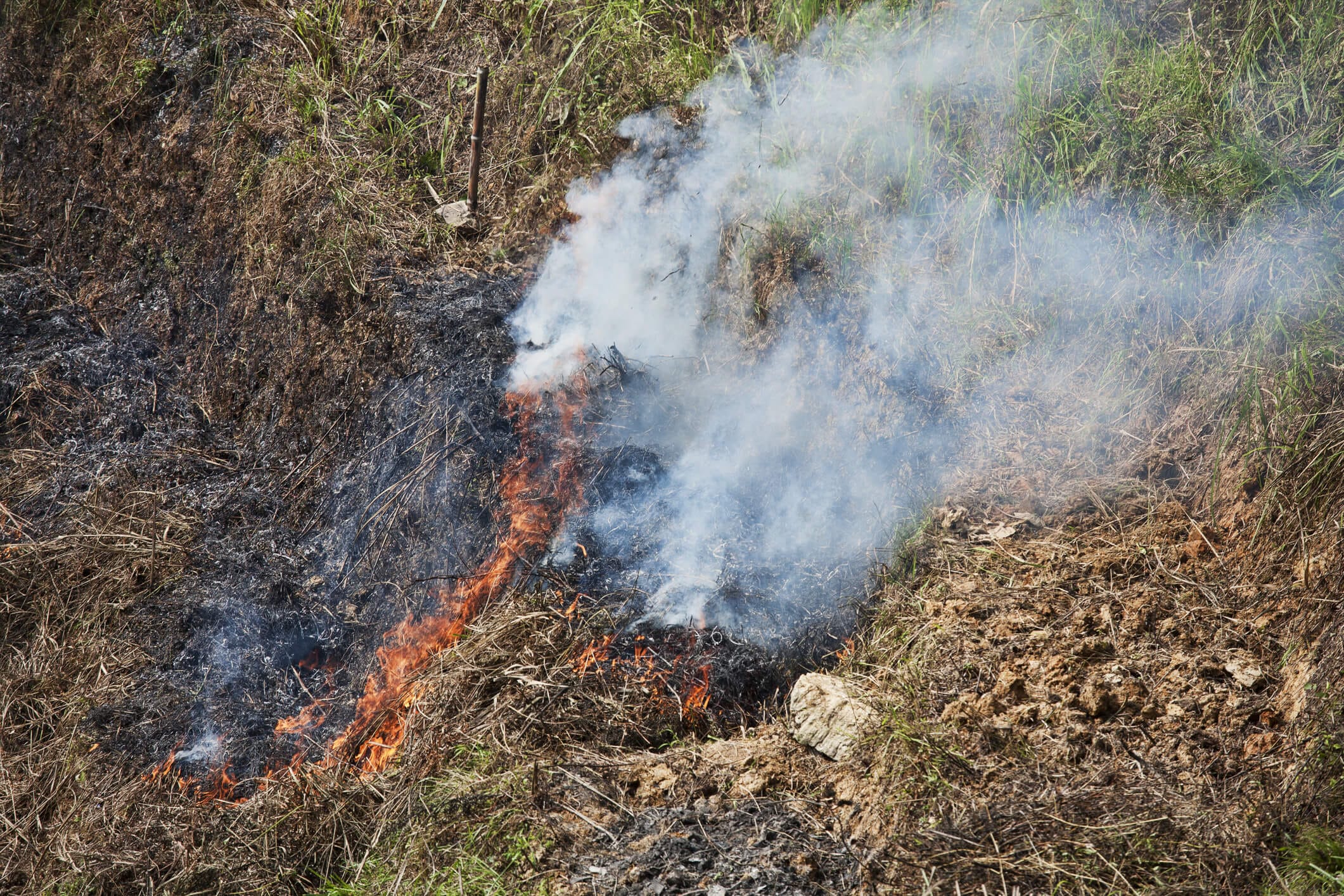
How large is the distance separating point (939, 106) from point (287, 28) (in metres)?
4.53

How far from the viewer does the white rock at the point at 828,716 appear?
3.29 meters

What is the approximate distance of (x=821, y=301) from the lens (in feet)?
15.1

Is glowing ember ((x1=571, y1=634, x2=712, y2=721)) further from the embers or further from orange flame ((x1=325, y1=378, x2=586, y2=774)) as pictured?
orange flame ((x1=325, y1=378, x2=586, y2=774))

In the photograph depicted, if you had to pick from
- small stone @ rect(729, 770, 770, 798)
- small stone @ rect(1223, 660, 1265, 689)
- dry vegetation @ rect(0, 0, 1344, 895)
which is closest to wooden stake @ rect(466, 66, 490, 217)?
dry vegetation @ rect(0, 0, 1344, 895)

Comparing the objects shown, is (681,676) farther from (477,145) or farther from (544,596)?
(477,145)

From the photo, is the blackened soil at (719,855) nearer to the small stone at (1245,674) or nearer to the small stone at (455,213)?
the small stone at (1245,674)

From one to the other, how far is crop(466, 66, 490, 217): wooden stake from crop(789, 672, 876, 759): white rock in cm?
355

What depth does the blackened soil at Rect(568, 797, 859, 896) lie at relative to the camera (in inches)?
111

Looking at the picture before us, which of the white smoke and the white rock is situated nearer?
the white rock

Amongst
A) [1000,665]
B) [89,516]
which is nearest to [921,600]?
[1000,665]

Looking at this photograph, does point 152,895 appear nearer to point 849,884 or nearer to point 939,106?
point 849,884

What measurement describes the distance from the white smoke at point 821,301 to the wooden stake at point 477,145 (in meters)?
0.70

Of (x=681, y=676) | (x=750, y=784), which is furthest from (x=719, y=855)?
(x=681, y=676)

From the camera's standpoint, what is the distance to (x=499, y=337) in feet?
16.1
